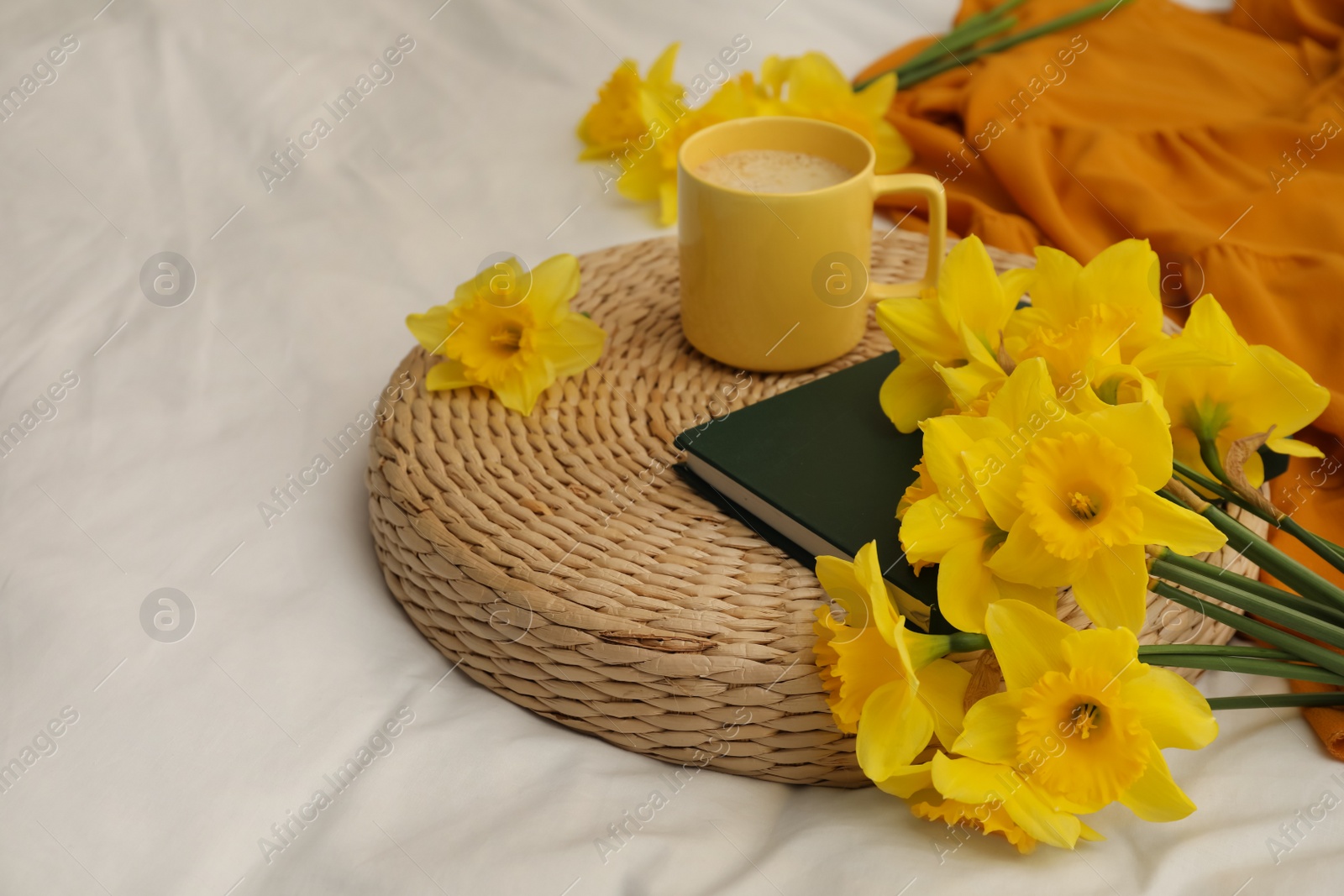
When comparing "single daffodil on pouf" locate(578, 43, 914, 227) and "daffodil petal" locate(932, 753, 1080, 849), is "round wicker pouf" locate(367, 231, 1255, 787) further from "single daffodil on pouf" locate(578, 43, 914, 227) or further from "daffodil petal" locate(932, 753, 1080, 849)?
"single daffodil on pouf" locate(578, 43, 914, 227)

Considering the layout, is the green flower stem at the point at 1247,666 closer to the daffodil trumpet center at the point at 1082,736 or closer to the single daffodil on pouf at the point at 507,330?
the daffodil trumpet center at the point at 1082,736

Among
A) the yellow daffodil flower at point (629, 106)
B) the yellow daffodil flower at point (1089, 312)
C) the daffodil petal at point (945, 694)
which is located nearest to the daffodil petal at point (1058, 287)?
the yellow daffodil flower at point (1089, 312)

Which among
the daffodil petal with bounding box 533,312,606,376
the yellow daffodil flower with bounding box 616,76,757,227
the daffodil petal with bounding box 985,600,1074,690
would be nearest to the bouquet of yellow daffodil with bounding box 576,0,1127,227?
the yellow daffodil flower with bounding box 616,76,757,227

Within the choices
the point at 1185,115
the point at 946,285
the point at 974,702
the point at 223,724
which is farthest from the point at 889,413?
the point at 1185,115

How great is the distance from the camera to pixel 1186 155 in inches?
44.8

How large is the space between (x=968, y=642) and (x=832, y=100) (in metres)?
0.74

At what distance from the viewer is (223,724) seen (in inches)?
26.0

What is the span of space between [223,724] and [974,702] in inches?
16.9

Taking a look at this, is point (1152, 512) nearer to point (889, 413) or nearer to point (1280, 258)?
point (889, 413)

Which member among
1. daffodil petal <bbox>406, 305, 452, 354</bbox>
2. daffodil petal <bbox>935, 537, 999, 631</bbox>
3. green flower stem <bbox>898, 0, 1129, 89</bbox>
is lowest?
green flower stem <bbox>898, 0, 1129, 89</bbox>

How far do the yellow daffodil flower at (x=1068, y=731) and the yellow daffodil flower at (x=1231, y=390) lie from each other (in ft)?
0.52

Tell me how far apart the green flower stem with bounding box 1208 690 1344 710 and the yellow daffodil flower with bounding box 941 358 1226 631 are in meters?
0.08

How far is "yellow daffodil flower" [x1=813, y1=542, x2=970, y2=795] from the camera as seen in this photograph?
0.52 metres

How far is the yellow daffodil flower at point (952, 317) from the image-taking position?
0.63 metres
